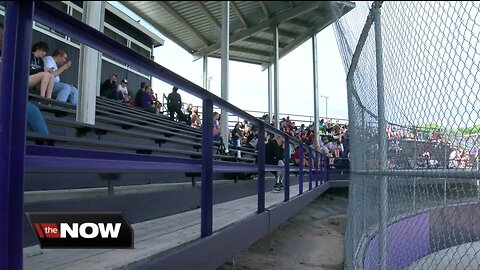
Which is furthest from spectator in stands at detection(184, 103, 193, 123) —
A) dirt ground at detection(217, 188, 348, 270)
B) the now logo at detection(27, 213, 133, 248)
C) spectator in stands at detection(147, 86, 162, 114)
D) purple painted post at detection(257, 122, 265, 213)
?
the now logo at detection(27, 213, 133, 248)

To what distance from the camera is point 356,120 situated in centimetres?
492

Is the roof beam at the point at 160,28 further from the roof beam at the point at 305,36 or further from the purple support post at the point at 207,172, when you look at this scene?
the purple support post at the point at 207,172

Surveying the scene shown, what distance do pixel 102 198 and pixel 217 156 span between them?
1.12m

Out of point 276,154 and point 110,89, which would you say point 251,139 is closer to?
point 276,154

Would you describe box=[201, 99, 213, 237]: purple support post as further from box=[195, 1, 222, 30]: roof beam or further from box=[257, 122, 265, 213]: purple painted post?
box=[195, 1, 222, 30]: roof beam

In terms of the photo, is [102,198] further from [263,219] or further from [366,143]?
[366,143]

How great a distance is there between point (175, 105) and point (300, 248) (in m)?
3.22

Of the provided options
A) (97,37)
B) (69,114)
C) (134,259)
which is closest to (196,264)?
(134,259)

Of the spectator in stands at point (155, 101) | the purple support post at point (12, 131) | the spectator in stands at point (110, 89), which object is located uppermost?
the spectator in stands at point (110, 89)

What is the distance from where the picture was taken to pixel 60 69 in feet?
11.0

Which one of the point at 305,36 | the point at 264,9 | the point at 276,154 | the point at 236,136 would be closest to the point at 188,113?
the point at 236,136

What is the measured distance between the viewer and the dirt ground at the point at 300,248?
4895mm

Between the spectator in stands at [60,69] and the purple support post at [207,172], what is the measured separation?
2.81 feet

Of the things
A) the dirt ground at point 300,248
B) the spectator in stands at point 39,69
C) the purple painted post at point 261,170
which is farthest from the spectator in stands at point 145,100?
the dirt ground at point 300,248
